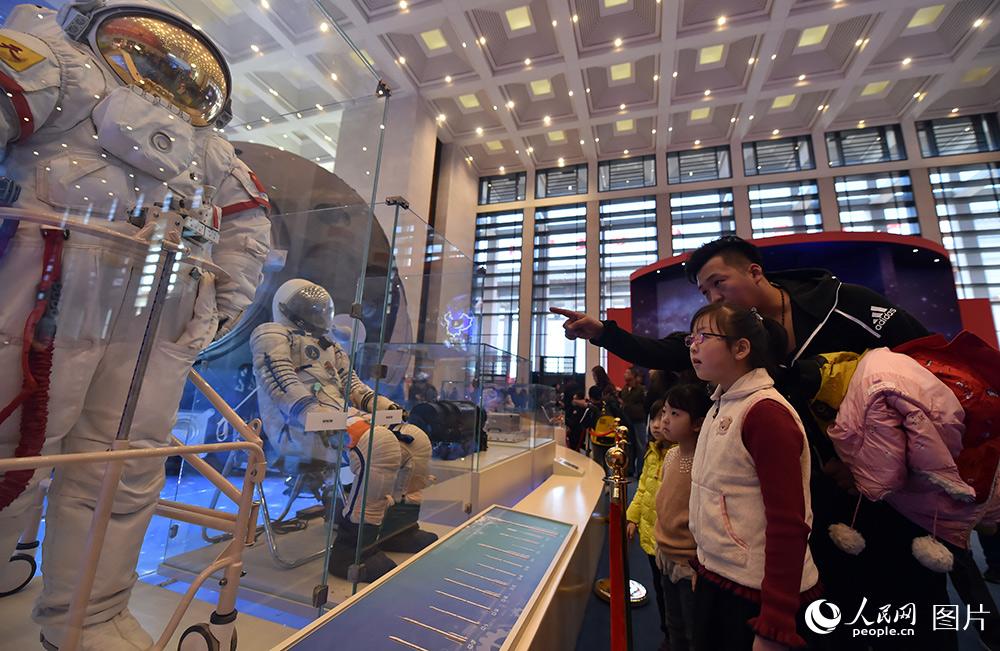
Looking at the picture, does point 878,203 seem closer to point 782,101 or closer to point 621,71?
point 782,101

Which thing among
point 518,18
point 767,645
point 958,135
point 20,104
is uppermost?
point 518,18

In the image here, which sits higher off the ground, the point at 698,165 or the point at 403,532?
the point at 698,165

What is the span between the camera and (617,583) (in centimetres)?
114

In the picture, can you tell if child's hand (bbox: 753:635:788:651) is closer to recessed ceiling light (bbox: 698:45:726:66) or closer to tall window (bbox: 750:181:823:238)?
recessed ceiling light (bbox: 698:45:726:66)

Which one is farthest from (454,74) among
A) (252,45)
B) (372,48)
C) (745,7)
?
(252,45)

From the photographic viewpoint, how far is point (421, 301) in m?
4.44

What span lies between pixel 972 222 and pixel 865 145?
3541 millimetres

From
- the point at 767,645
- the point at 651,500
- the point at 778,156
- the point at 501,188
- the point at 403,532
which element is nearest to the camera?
the point at 767,645

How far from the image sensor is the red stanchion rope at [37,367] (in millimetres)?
986

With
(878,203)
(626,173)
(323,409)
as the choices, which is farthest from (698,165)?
(323,409)

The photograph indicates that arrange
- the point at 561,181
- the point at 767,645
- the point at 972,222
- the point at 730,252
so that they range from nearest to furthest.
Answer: the point at 767,645, the point at 730,252, the point at 972,222, the point at 561,181

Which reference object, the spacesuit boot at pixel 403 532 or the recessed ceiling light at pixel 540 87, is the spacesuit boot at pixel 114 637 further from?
the recessed ceiling light at pixel 540 87

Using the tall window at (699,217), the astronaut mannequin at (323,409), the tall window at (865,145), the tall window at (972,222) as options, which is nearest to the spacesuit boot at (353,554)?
the astronaut mannequin at (323,409)

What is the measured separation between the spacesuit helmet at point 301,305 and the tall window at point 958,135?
1730 cm
